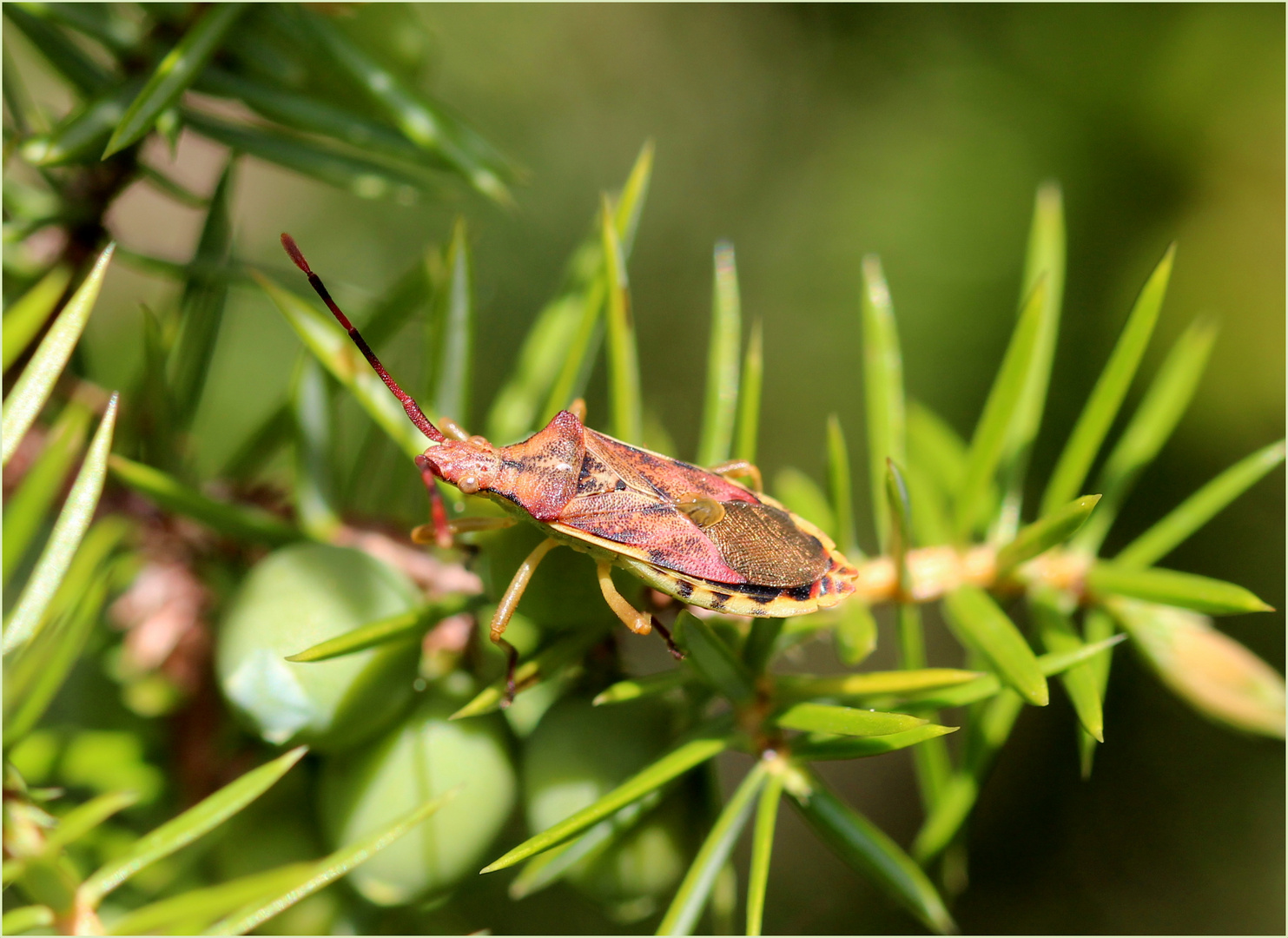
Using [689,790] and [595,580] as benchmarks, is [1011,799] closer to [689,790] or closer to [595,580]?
[689,790]

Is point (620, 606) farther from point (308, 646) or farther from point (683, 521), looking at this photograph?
point (308, 646)

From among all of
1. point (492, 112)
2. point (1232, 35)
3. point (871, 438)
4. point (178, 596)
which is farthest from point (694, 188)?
point (178, 596)

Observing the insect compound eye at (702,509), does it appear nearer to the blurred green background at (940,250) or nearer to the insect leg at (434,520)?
the insect leg at (434,520)

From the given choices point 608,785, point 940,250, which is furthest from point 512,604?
point 940,250

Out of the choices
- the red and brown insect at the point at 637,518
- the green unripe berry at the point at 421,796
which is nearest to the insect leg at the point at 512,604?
the red and brown insect at the point at 637,518

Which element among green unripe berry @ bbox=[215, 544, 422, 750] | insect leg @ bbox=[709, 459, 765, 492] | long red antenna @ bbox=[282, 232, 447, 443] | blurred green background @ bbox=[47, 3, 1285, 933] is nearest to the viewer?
green unripe berry @ bbox=[215, 544, 422, 750]

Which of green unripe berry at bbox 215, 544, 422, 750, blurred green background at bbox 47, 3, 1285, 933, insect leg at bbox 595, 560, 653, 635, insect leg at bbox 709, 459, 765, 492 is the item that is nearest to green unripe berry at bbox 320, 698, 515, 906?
green unripe berry at bbox 215, 544, 422, 750

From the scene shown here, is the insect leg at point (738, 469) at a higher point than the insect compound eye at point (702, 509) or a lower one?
higher

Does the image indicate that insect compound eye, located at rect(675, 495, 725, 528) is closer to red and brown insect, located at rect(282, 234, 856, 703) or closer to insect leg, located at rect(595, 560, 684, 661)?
red and brown insect, located at rect(282, 234, 856, 703)
